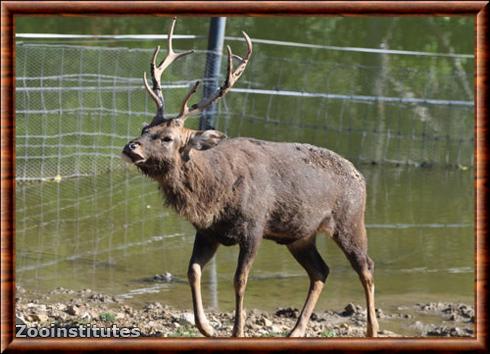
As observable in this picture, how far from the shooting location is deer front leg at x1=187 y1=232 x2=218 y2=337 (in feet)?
28.8

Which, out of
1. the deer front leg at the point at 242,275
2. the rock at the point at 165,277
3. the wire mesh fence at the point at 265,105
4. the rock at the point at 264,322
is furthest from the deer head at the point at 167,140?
the wire mesh fence at the point at 265,105

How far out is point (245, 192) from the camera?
353 inches

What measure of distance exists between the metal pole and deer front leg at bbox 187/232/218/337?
799 centimetres

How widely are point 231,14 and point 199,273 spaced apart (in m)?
2.62

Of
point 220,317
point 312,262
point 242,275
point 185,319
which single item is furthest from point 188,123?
point 242,275

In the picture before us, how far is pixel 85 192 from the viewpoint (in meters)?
16.1

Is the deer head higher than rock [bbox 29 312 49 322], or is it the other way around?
the deer head

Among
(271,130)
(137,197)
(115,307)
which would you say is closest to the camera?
(115,307)

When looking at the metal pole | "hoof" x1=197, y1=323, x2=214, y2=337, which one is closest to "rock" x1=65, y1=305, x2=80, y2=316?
"hoof" x1=197, y1=323, x2=214, y2=337

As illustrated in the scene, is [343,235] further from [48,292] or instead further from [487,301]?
[48,292]

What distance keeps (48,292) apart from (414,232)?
5.03 m

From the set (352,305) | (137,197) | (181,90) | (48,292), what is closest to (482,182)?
(352,305)

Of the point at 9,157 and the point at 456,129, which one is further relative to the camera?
the point at 456,129

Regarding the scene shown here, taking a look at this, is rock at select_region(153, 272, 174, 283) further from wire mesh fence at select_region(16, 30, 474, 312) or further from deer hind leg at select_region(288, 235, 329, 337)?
deer hind leg at select_region(288, 235, 329, 337)
